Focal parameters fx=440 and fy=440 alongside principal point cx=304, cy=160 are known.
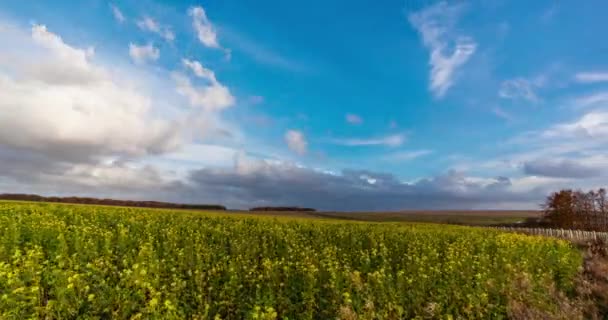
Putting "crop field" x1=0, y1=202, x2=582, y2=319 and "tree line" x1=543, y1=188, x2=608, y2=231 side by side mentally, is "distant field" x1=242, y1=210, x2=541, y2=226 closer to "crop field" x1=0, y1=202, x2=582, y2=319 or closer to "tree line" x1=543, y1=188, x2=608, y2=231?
"tree line" x1=543, y1=188, x2=608, y2=231

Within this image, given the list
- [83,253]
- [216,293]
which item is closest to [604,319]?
[216,293]

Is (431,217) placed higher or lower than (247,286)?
higher

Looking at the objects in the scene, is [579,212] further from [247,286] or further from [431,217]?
[247,286]

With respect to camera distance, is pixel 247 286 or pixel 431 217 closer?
pixel 247 286

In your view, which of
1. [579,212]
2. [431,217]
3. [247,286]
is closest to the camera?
[247,286]

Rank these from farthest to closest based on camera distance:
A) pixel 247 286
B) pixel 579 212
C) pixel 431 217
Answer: pixel 431 217 → pixel 579 212 → pixel 247 286

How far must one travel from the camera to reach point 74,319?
27.2 ft

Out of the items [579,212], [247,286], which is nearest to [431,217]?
[579,212]

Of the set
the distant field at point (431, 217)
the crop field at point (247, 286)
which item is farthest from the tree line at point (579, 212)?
the crop field at point (247, 286)

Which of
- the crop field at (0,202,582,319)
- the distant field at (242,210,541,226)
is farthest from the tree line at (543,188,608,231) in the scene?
the crop field at (0,202,582,319)

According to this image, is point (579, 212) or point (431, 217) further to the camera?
point (431, 217)

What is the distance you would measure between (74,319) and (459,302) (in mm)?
9086

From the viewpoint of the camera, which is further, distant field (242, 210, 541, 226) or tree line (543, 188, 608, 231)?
distant field (242, 210, 541, 226)

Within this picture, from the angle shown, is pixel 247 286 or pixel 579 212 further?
pixel 579 212
